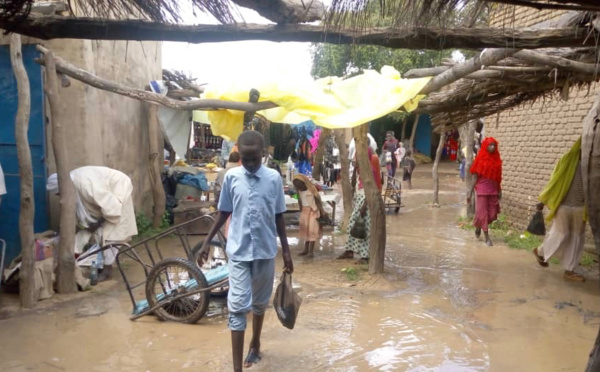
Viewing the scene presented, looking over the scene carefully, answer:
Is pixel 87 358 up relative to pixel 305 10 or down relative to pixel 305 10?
down

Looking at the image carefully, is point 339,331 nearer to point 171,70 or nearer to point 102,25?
point 102,25

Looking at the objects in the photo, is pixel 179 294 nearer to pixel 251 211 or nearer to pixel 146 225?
pixel 251 211

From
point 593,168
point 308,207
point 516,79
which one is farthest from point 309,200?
point 593,168

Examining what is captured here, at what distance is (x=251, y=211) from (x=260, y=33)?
1544mm

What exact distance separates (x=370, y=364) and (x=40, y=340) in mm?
2882

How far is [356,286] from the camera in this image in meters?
6.48

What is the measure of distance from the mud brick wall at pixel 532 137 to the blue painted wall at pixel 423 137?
64.9ft

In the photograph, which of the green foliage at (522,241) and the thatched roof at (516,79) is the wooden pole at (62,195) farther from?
the green foliage at (522,241)

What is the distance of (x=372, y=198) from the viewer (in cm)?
677

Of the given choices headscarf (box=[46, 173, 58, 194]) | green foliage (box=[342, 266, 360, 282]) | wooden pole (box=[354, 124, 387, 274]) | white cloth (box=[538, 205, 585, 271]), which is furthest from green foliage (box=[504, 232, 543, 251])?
headscarf (box=[46, 173, 58, 194])

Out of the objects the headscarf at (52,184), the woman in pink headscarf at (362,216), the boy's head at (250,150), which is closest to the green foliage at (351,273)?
the woman in pink headscarf at (362,216)

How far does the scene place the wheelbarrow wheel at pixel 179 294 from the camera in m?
4.95

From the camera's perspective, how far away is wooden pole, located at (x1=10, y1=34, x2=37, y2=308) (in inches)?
217

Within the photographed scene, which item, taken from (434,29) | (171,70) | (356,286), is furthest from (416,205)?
(434,29)
